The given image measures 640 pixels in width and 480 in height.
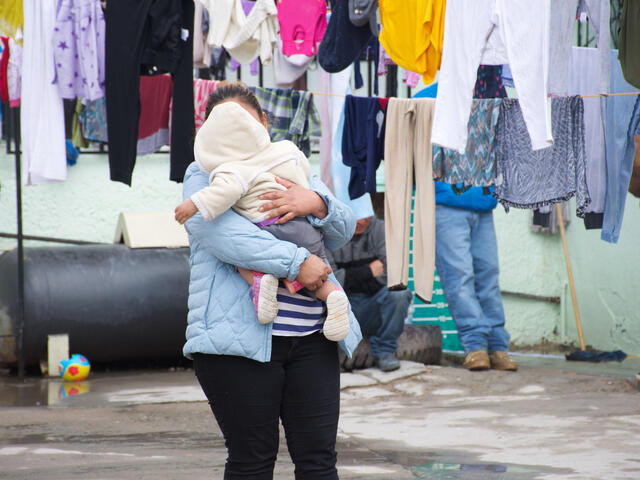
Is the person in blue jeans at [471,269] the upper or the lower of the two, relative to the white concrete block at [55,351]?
upper

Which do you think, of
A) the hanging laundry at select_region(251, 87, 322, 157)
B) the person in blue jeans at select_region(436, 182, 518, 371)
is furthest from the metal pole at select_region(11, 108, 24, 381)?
the person in blue jeans at select_region(436, 182, 518, 371)

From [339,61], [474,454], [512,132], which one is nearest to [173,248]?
[339,61]

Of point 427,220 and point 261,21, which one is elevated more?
point 261,21

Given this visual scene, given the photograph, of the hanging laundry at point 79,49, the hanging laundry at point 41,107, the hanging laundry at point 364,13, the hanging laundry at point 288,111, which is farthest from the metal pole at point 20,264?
the hanging laundry at point 364,13

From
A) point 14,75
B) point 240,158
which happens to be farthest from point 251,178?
point 14,75

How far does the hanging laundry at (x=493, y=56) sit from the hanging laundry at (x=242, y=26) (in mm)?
1801

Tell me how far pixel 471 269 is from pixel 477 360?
756mm

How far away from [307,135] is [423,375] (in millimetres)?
2162

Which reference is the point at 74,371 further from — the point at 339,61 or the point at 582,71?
the point at 582,71

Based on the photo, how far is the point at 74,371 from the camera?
707cm

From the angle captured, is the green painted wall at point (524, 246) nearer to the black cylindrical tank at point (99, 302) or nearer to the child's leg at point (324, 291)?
the black cylindrical tank at point (99, 302)

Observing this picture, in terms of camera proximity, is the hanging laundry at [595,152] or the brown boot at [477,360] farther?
the brown boot at [477,360]

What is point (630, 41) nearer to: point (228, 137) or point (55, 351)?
point (228, 137)

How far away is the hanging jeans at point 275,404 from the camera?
2.80 metres
